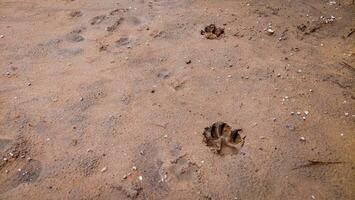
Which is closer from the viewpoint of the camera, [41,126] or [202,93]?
[41,126]

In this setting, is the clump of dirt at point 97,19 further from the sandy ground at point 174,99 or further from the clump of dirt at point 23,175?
the clump of dirt at point 23,175

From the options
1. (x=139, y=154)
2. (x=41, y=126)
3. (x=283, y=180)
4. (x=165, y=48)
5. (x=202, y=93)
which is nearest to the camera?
(x=283, y=180)

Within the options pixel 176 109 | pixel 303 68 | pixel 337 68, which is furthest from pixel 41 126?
pixel 337 68

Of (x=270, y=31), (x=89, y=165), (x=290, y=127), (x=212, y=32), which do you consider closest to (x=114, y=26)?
(x=212, y=32)

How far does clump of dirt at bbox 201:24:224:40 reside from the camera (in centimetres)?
385

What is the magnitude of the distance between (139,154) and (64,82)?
3.85 feet

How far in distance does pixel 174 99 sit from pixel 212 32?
1107 millimetres

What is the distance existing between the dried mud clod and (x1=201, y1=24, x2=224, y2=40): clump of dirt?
126 cm

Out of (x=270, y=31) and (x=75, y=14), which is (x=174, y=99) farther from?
(x=75, y=14)

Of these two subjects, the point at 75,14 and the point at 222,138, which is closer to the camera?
the point at 222,138

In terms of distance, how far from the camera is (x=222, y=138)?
9.28 feet

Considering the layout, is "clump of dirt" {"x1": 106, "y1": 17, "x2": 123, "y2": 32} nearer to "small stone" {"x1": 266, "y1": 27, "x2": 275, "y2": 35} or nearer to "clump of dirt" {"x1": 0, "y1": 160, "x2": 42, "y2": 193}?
"small stone" {"x1": 266, "y1": 27, "x2": 275, "y2": 35}

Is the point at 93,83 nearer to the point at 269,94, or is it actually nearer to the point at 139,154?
the point at 139,154

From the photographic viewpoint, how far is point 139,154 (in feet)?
8.99
